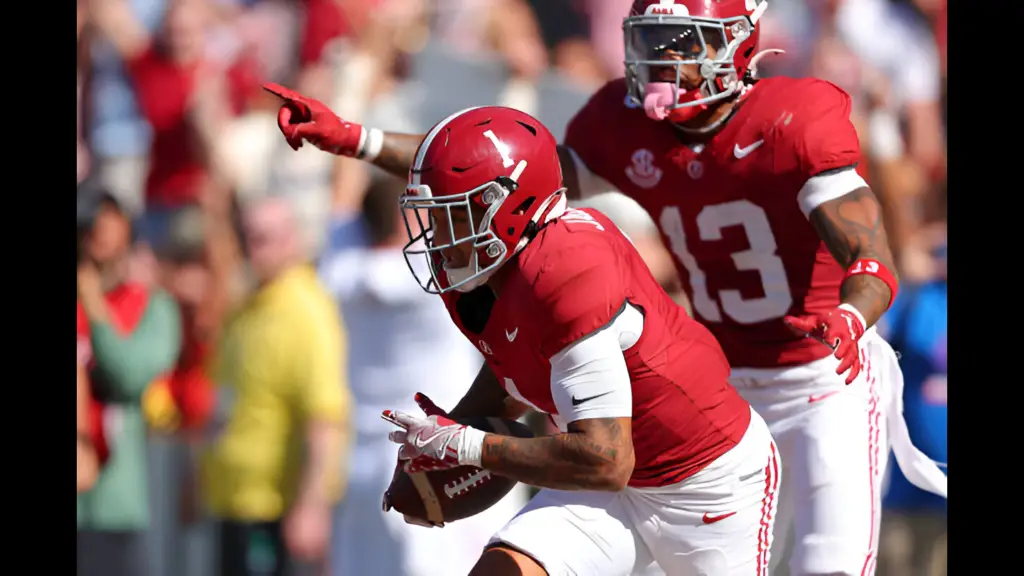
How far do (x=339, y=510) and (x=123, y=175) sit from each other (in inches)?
66.4

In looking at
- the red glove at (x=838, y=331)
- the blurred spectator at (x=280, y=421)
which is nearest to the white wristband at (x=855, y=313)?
the red glove at (x=838, y=331)

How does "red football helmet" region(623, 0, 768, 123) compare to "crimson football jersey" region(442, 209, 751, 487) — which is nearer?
"crimson football jersey" region(442, 209, 751, 487)

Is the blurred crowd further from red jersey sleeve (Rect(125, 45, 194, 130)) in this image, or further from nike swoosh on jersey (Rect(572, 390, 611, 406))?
nike swoosh on jersey (Rect(572, 390, 611, 406))

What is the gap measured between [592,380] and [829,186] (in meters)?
1.10

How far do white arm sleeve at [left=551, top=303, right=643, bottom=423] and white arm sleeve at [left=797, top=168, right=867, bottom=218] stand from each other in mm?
978

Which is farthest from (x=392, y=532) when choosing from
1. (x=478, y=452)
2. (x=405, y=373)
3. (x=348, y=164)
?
(x=478, y=452)

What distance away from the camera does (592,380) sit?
2697mm

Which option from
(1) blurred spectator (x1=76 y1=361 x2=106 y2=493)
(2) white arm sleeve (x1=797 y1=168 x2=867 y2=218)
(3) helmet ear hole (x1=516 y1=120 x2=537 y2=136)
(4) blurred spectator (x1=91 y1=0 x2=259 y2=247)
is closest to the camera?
(3) helmet ear hole (x1=516 y1=120 x2=537 y2=136)

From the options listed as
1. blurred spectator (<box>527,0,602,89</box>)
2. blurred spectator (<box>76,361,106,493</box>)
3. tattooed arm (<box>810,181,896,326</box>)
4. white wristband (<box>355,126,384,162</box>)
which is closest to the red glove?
tattooed arm (<box>810,181,896,326</box>)

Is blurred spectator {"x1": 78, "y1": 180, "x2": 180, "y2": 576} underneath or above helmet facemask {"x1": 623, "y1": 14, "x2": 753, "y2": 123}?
underneath

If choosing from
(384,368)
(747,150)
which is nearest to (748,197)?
(747,150)

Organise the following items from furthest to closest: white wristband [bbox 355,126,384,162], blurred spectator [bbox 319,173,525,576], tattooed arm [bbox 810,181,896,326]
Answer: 1. blurred spectator [bbox 319,173,525,576]
2. white wristband [bbox 355,126,384,162]
3. tattooed arm [bbox 810,181,896,326]

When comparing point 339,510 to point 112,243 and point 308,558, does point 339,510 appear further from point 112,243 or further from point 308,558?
point 112,243

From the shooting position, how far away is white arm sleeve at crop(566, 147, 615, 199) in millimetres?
3873
